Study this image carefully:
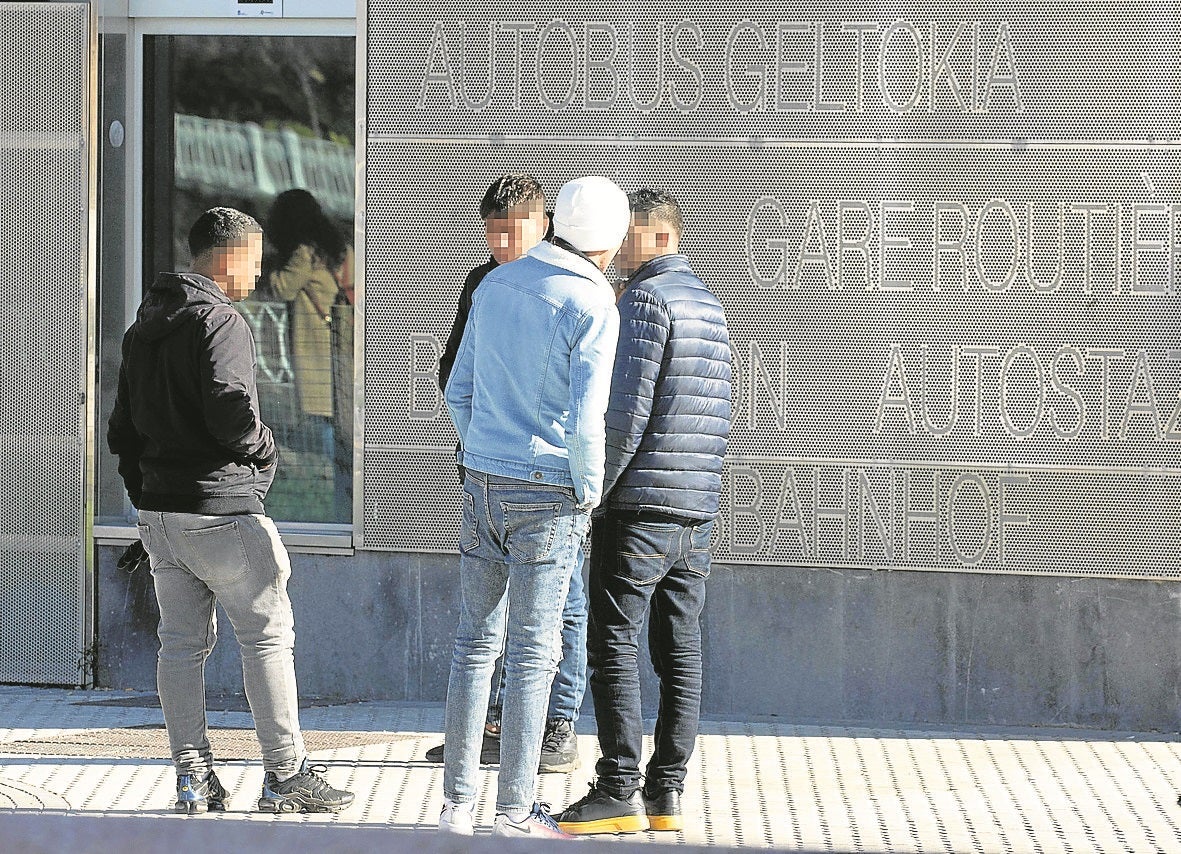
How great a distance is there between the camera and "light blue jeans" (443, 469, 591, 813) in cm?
379

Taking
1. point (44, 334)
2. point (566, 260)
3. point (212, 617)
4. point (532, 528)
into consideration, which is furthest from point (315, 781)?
point (44, 334)

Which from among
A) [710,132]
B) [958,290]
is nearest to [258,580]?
[710,132]

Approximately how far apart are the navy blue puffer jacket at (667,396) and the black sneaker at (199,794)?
1.55m

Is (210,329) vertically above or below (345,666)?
above

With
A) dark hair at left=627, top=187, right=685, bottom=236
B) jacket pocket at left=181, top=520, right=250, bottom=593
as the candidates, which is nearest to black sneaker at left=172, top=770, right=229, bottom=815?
jacket pocket at left=181, top=520, right=250, bottom=593

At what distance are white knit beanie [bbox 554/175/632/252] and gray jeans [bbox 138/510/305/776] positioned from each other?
1.32 m

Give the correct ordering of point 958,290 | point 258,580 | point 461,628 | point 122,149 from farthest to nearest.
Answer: point 122,149 → point 958,290 → point 258,580 → point 461,628

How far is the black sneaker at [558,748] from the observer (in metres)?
4.88

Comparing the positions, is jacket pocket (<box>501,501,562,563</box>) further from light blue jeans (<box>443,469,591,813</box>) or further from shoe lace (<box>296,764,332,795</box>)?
shoe lace (<box>296,764,332,795</box>)

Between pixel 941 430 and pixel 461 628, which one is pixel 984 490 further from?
pixel 461 628

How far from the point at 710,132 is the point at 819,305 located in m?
0.87

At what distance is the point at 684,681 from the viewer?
428 centimetres

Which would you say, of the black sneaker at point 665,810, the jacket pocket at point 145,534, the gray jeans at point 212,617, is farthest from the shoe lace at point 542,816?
the jacket pocket at point 145,534

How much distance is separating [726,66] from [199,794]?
11.8ft
